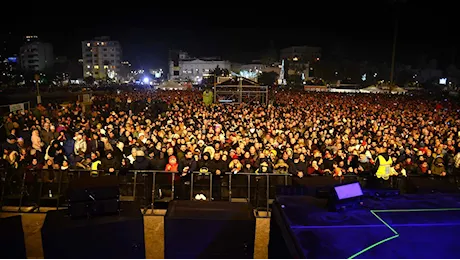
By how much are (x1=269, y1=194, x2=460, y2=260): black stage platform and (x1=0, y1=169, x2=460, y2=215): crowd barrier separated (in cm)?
303

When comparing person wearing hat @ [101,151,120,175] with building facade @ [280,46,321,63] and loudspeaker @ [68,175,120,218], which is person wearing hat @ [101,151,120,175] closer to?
loudspeaker @ [68,175,120,218]

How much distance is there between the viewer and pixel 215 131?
520 inches

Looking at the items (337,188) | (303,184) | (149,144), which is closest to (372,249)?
(337,188)

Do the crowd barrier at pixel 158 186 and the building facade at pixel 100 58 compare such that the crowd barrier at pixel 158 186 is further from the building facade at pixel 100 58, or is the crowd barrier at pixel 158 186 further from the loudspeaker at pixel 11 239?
the building facade at pixel 100 58

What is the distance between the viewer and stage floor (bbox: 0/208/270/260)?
6.46 metres

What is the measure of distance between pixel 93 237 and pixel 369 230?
3.47 meters

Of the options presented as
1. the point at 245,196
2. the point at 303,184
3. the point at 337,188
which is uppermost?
the point at 337,188

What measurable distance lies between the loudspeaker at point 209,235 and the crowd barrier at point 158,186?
226cm

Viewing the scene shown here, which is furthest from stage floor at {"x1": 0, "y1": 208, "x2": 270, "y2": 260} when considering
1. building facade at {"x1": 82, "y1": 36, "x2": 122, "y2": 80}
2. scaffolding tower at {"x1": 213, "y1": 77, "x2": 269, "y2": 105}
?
building facade at {"x1": 82, "y1": 36, "x2": 122, "y2": 80}

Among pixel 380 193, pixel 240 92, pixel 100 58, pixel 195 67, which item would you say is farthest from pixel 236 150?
pixel 195 67

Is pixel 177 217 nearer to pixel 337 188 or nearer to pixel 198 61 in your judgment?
pixel 337 188

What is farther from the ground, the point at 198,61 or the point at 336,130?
the point at 198,61

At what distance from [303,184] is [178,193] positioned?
2748 millimetres

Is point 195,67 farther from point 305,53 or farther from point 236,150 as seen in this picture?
point 236,150
